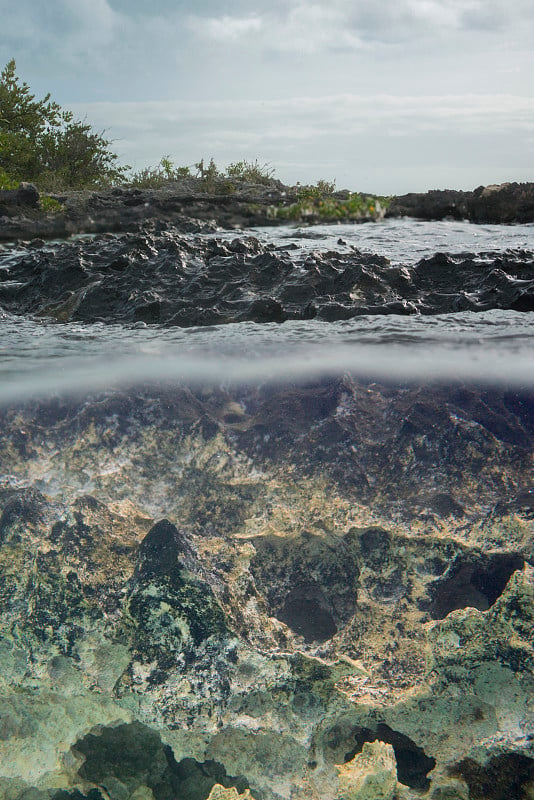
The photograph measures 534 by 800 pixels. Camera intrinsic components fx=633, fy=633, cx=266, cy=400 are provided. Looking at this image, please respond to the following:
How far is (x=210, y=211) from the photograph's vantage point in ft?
34.7

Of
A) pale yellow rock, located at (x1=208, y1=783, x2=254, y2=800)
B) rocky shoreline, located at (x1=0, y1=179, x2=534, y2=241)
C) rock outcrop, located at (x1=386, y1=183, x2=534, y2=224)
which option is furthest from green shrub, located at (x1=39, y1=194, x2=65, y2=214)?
pale yellow rock, located at (x1=208, y1=783, x2=254, y2=800)

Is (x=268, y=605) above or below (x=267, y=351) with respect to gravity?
below

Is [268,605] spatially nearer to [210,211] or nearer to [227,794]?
[227,794]

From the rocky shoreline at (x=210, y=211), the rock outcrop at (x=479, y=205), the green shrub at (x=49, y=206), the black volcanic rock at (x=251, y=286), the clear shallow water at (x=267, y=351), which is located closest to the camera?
the clear shallow water at (x=267, y=351)

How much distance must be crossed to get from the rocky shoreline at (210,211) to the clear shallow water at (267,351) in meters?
4.99

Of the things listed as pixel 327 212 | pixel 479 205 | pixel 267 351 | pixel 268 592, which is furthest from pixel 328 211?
pixel 268 592

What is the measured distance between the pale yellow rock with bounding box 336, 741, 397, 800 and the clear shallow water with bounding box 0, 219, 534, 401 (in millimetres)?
1495

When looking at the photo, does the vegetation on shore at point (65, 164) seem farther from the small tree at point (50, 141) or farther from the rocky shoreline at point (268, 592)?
the rocky shoreline at point (268, 592)

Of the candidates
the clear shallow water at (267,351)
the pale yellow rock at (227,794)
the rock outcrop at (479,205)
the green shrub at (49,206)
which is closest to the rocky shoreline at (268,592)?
the pale yellow rock at (227,794)

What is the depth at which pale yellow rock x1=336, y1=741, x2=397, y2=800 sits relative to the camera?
1232mm

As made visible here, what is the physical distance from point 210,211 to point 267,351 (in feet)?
26.6

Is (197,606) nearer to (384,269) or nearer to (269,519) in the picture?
(269,519)

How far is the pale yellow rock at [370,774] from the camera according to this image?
123cm

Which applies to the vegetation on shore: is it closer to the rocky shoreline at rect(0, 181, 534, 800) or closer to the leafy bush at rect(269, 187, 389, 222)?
the leafy bush at rect(269, 187, 389, 222)
